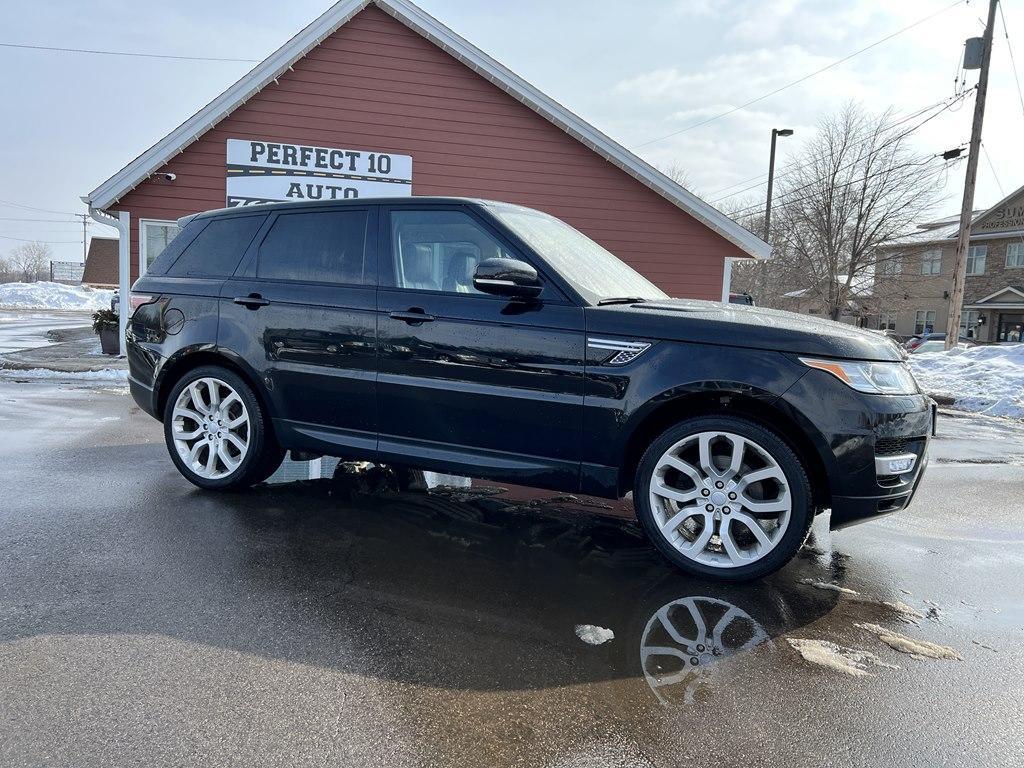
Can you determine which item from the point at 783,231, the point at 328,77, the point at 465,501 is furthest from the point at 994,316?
the point at 465,501

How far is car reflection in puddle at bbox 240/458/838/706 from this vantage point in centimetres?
264

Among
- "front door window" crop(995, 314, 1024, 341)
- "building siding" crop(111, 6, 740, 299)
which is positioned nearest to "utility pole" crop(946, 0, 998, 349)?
"building siding" crop(111, 6, 740, 299)

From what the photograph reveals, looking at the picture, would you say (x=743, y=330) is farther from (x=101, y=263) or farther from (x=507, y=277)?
(x=101, y=263)

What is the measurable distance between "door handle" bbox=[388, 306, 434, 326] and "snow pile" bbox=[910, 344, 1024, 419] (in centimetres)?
949

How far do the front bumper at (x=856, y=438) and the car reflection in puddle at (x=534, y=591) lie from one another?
0.52 metres

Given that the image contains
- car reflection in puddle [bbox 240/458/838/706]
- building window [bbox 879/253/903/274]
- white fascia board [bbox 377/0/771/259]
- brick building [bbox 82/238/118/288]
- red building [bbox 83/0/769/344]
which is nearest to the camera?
car reflection in puddle [bbox 240/458/838/706]

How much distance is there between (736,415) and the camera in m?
3.46

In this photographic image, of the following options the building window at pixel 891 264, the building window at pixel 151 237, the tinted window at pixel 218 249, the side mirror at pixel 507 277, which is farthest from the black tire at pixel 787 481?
the building window at pixel 891 264

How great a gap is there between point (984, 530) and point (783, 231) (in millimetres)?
26085

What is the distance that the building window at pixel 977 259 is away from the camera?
3794cm

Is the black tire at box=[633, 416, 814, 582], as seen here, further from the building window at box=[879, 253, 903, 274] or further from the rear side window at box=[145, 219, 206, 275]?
→ the building window at box=[879, 253, 903, 274]

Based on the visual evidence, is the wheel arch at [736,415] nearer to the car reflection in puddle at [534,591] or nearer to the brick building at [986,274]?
the car reflection in puddle at [534,591]

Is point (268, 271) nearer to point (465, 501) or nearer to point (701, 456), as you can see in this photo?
point (465, 501)

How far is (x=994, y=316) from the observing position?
37.3m
